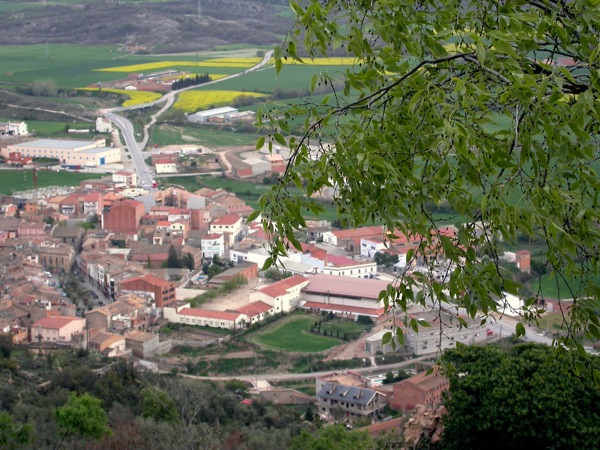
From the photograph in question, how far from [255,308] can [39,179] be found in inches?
374

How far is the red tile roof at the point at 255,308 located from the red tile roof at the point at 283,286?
0.17m

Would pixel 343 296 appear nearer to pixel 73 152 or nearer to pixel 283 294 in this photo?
pixel 283 294

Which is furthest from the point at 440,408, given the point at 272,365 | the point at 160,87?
the point at 160,87

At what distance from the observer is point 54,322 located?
12094 mm

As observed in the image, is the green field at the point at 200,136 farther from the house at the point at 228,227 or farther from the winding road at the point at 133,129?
the house at the point at 228,227

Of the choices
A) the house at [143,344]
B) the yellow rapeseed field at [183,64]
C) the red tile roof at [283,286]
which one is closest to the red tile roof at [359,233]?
the red tile roof at [283,286]

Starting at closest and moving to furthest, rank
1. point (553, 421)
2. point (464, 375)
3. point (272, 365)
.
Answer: point (553, 421) → point (464, 375) → point (272, 365)

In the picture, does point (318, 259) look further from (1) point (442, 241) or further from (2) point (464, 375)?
(1) point (442, 241)

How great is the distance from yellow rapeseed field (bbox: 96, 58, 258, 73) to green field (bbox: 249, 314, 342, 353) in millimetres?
20802

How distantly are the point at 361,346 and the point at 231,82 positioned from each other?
19278 millimetres

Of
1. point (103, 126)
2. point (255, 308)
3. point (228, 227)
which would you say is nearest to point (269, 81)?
point (103, 126)

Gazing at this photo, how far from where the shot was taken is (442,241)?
206 centimetres

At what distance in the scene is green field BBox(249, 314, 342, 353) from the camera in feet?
38.5

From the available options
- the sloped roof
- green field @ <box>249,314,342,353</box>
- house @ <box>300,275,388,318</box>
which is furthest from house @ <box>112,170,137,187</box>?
the sloped roof
